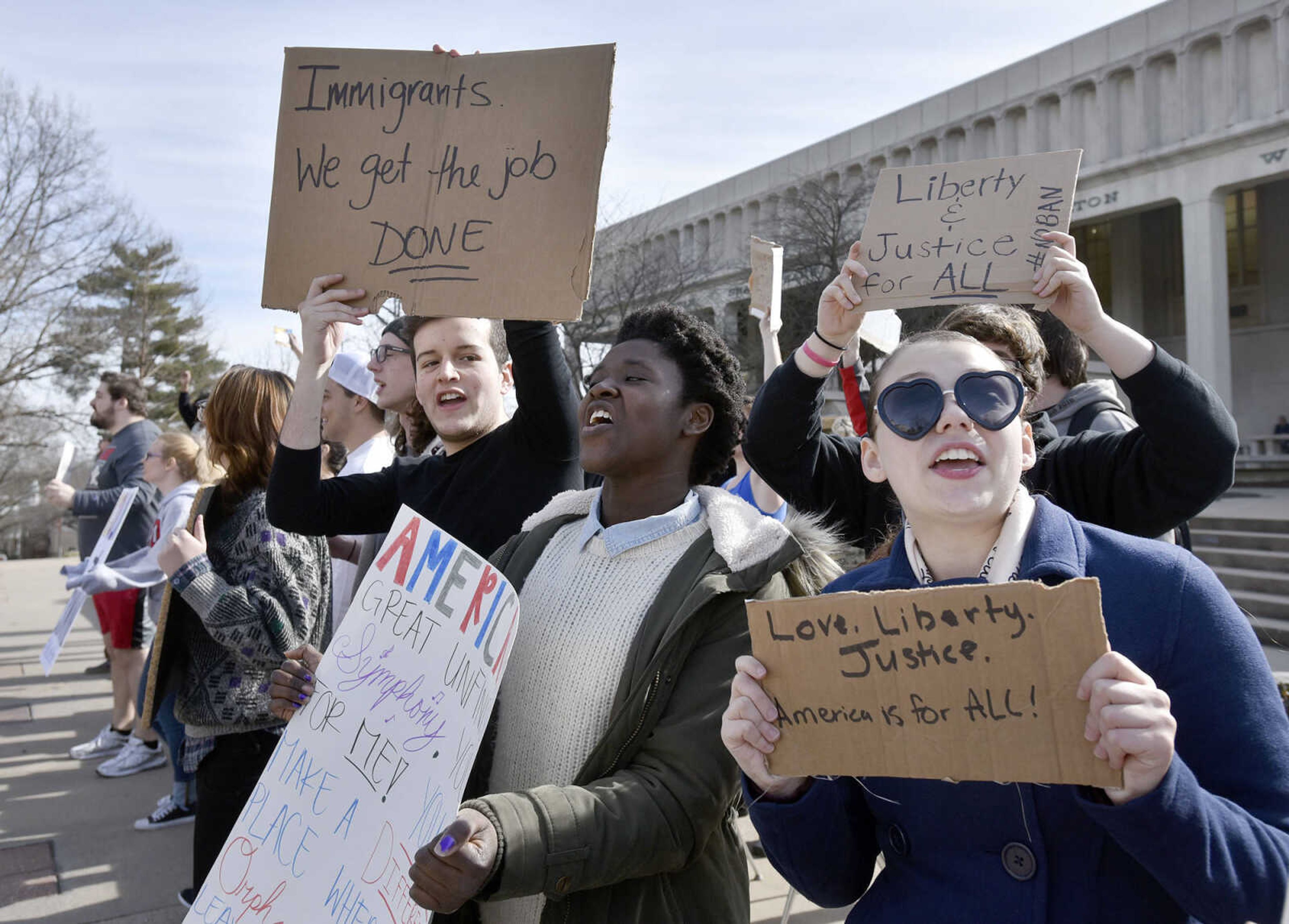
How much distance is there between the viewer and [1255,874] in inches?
50.2

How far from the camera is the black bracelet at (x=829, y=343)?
7.57 feet

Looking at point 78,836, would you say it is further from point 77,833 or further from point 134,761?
point 134,761

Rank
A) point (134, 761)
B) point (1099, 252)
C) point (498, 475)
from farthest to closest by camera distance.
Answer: point (1099, 252), point (134, 761), point (498, 475)

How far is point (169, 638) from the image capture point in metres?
3.32

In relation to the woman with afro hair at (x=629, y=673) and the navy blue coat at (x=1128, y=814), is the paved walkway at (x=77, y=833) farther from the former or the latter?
the navy blue coat at (x=1128, y=814)

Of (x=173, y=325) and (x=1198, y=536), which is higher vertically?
(x=173, y=325)

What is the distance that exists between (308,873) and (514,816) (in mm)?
470

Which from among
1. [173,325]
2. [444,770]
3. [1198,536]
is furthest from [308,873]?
[173,325]

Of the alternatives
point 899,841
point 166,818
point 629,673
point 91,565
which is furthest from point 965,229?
point 166,818

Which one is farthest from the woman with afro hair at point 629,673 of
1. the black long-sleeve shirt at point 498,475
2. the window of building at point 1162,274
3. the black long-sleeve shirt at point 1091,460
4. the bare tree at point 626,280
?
the window of building at point 1162,274

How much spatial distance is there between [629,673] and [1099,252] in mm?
31290

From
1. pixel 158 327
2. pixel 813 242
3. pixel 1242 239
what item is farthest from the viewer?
pixel 158 327

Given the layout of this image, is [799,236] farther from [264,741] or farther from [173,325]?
[173,325]

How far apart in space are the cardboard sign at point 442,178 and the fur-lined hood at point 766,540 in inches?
22.6
